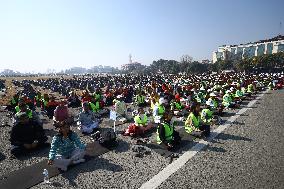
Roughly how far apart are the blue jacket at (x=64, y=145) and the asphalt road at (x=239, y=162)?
11.0 feet

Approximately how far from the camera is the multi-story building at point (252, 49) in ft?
384

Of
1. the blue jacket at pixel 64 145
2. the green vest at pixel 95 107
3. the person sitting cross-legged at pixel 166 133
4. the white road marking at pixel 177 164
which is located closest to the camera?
the white road marking at pixel 177 164

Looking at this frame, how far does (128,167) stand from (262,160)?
4503 mm

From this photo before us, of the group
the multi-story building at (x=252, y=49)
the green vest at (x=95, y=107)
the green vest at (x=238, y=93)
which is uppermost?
the multi-story building at (x=252, y=49)

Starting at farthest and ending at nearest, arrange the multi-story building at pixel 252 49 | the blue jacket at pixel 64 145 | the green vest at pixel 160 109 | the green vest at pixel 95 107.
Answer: the multi-story building at pixel 252 49 → the green vest at pixel 95 107 → the green vest at pixel 160 109 → the blue jacket at pixel 64 145

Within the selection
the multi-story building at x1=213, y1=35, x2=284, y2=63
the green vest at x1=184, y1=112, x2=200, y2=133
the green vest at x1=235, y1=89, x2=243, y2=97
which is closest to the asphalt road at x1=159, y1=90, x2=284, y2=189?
the green vest at x1=184, y1=112, x2=200, y2=133

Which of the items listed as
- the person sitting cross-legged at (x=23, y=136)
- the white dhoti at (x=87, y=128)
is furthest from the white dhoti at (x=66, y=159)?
the white dhoti at (x=87, y=128)

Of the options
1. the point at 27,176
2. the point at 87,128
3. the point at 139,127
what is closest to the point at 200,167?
the point at 139,127

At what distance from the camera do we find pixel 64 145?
8883mm

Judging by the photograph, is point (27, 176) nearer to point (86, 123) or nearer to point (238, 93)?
point (86, 123)

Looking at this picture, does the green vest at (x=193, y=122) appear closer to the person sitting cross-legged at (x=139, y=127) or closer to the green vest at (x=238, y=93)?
the person sitting cross-legged at (x=139, y=127)

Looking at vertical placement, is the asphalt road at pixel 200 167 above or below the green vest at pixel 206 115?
below

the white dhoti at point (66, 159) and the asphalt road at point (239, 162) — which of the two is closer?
the asphalt road at point (239, 162)

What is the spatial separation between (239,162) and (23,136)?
8.03 m
